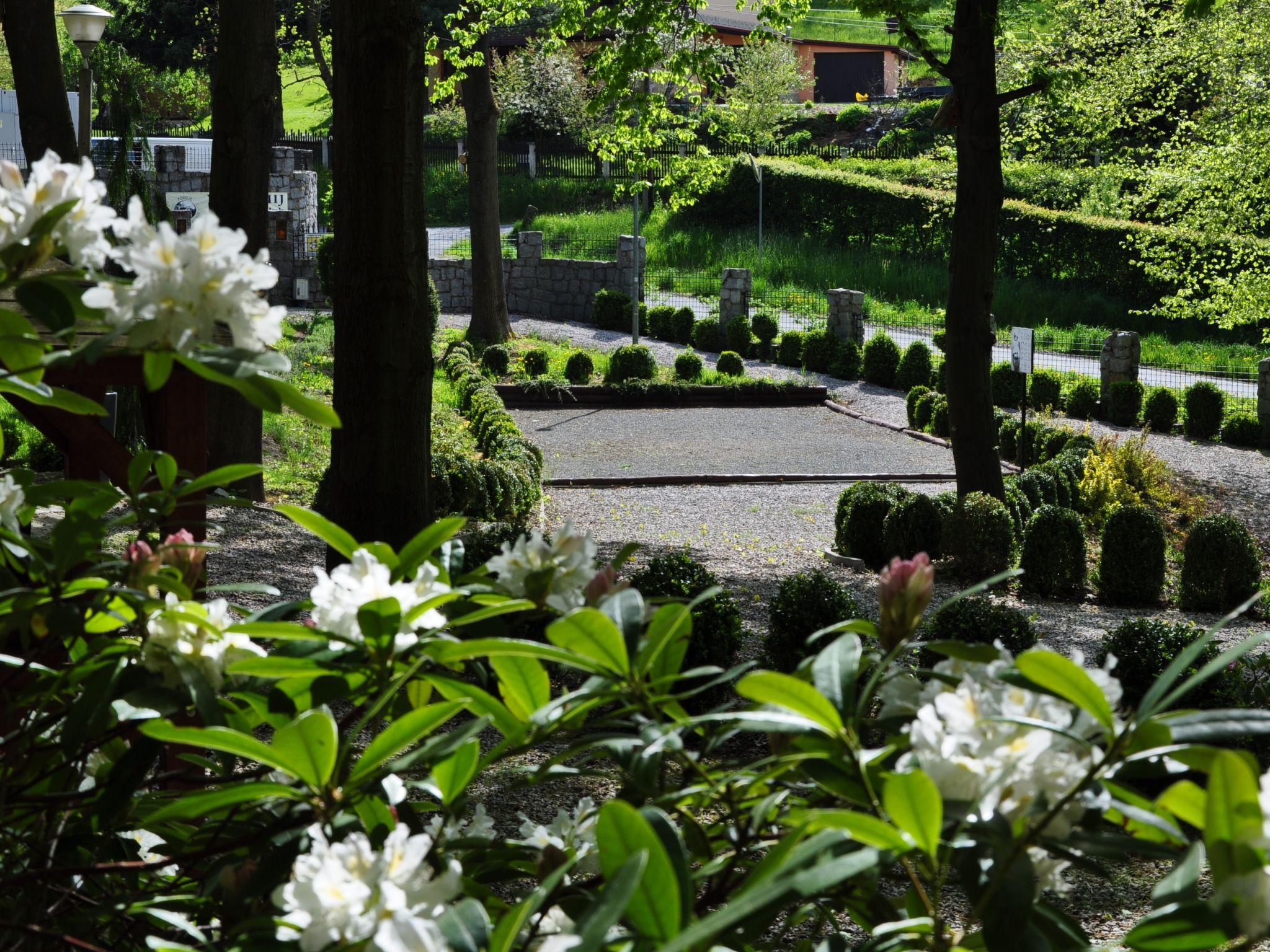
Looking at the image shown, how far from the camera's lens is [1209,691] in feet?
15.5

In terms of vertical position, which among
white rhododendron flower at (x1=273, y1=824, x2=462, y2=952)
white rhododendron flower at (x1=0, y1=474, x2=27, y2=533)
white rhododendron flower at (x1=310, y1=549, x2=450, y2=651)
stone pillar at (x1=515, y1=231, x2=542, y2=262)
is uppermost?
stone pillar at (x1=515, y1=231, x2=542, y2=262)

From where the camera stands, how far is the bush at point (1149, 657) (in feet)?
15.5

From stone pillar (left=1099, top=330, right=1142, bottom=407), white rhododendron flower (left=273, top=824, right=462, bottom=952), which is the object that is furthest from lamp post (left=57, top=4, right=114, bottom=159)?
stone pillar (left=1099, top=330, right=1142, bottom=407)

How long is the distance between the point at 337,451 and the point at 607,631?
160 inches

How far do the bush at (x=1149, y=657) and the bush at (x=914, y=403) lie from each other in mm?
9094

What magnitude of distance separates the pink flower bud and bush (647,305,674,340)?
18.1m

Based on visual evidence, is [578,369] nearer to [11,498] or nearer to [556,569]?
[11,498]

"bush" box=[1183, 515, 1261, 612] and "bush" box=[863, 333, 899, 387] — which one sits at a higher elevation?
"bush" box=[863, 333, 899, 387]

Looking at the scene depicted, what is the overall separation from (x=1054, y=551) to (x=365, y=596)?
734cm

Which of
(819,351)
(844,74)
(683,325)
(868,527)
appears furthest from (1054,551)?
(844,74)

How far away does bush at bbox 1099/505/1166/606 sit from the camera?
25.1 ft

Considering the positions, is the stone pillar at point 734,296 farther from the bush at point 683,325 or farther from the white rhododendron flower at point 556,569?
the white rhododendron flower at point 556,569

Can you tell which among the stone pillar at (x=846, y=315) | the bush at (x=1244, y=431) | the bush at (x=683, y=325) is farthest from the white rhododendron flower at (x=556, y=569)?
the bush at (x=683, y=325)

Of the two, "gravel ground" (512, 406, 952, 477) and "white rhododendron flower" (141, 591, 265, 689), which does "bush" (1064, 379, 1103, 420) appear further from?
"white rhododendron flower" (141, 591, 265, 689)
